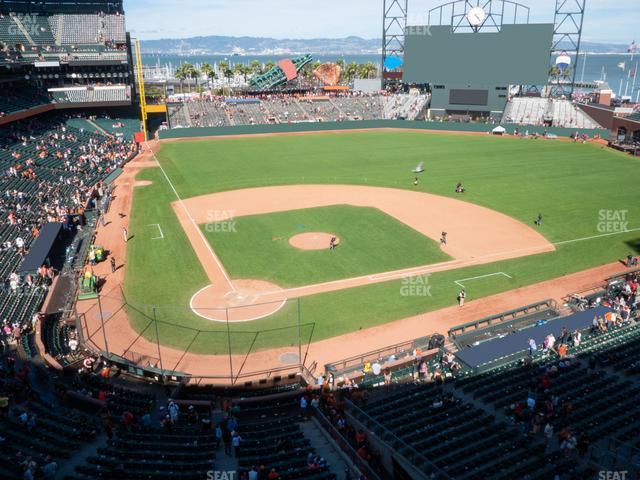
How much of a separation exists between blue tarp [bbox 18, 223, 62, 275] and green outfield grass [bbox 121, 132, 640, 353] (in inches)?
189

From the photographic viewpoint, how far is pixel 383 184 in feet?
168

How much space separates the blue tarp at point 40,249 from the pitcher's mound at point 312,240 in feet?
50.7

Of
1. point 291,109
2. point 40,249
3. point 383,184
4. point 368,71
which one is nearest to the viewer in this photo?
point 40,249

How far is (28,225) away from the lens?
1417 inches

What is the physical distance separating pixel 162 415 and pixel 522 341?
50.3 ft

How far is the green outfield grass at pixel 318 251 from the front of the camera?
30.9 metres

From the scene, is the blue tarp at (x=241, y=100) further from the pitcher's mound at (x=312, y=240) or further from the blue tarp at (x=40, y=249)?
the pitcher's mound at (x=312, y=240)

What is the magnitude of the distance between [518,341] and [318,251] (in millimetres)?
14984

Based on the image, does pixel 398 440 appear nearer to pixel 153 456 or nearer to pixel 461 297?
pixel 153 456

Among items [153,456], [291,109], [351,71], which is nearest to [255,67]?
[351,71]

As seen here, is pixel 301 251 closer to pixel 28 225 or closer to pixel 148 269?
pixel 148 269

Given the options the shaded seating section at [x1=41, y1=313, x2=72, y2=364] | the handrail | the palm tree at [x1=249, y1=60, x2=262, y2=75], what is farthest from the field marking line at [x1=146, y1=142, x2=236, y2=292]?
the palm tree at [x1=249, y1=60, x2=262, y2=75]

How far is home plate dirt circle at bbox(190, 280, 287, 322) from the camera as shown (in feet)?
84.5

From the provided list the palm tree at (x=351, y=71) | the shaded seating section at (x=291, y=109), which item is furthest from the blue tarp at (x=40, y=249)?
the palm tree at (x=351, y=71)
